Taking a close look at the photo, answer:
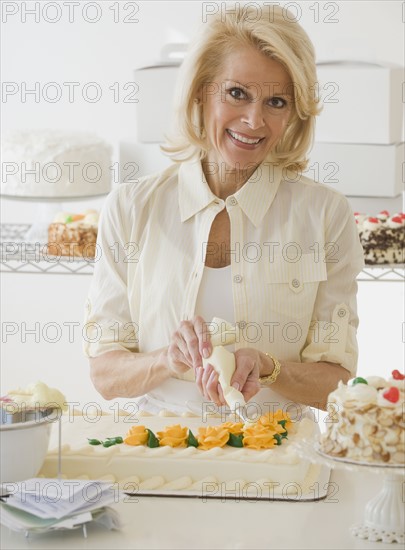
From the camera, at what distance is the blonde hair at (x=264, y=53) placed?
5.08 feet

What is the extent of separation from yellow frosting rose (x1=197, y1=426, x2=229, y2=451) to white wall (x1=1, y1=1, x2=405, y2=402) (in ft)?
5.45

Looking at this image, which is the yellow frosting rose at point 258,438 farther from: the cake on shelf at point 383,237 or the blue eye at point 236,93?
the cake on shelf at point 383,237

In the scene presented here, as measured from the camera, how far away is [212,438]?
129 cm

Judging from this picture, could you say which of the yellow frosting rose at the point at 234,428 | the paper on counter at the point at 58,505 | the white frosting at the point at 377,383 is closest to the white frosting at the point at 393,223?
the yellow frosting rose at the point at 234,428

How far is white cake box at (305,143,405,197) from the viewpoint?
251 centimetres

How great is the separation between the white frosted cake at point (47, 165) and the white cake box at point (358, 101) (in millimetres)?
585

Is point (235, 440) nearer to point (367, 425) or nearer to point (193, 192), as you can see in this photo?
point (367, 425)

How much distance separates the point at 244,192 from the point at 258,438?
0.47 metres

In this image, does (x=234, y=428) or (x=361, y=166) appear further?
(x=361, y=166)

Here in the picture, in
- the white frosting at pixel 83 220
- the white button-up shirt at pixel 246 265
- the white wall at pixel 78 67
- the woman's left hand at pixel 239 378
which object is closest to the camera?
the woman's left hand at pixel 239 378

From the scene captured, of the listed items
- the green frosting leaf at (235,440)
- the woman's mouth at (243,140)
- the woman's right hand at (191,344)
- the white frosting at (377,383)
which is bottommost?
the green frosting leaf at (235,440)

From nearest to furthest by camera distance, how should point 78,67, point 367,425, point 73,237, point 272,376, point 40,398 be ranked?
1. point 367,425
2. point 40,398
3. point 272,376
4. point 73,237
5. point 78,67

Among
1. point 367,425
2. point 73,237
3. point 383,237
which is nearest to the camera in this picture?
point 367,425

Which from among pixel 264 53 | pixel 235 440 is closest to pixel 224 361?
pixel 235 440
